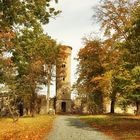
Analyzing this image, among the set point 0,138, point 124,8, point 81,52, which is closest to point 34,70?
point 81,52

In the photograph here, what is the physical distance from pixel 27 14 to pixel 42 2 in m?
1.35

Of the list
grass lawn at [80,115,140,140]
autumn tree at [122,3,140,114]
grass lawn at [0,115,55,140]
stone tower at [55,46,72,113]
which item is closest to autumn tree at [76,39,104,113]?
stone tower at [55,46,72,113]

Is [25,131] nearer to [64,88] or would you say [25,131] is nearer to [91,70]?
[91,70]

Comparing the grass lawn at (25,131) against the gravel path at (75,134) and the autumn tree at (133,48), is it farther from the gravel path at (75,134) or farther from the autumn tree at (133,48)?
the autumn tree at (133,48)

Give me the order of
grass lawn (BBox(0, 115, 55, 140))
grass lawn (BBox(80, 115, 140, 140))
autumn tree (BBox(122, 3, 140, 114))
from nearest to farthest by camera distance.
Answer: grass lawn (BBox(80, 115, 140, 140))
grass lawn (BBox(0, 115, 55, 140))
autumn tree (BBox(122, 3, 140, 114))

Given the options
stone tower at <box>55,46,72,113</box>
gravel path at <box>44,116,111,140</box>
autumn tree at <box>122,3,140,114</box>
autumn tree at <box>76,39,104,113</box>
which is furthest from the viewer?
stone tower at <box>55,46,72,113</box>

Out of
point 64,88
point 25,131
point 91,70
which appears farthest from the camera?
point 64,88

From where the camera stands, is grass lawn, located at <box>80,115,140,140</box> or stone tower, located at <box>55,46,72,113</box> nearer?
grass lawn, located at <box>80,115,140,140</box>

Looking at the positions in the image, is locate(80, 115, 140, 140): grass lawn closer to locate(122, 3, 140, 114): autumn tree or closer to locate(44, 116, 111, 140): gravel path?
locate(44, 116, 111, 140): gravel path

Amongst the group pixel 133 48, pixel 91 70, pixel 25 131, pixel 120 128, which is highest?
pixel 91 70

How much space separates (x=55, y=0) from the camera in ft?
77.3

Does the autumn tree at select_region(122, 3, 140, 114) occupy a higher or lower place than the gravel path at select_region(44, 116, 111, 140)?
higher

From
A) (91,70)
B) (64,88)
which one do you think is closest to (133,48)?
(91,70)

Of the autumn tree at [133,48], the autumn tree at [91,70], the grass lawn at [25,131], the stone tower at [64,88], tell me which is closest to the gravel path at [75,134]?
the grass lawn at [25,131]
